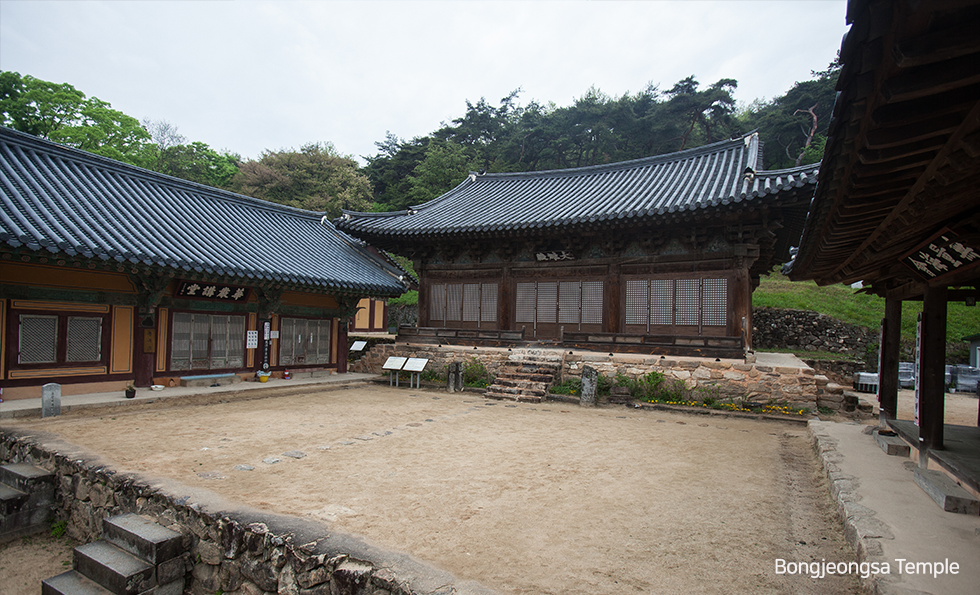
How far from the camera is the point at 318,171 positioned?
113 ft

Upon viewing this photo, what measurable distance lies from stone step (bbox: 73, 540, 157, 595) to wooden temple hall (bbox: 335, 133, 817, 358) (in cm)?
1064

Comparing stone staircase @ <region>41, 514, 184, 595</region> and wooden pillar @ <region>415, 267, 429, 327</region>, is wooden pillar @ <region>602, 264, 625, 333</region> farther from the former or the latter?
stone staircase @ <region>41, 514, 184, 595</region>

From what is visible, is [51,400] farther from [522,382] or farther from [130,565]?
[522,382]

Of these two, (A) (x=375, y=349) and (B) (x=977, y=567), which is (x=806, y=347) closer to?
(A) (x=375, y=349)

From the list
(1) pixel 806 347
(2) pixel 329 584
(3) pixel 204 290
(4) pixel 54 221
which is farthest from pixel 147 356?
(1) pixel 806 347

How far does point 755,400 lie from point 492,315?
27.4 ft

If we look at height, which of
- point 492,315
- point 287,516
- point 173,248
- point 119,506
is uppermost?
point 173,248

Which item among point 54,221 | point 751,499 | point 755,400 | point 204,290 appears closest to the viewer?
point 751,499

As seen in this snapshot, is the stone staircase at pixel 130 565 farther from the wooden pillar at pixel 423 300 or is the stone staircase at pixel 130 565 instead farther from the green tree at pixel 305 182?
the green tree at pixel 305 182

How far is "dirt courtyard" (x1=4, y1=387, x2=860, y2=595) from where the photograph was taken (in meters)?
3.78

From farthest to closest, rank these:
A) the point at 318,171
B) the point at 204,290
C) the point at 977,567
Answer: the point at 318,171 → the point at 204,290 → the point at 977,567

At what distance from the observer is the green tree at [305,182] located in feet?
106

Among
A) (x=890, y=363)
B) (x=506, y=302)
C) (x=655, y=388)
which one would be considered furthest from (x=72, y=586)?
(x=506, y=302)

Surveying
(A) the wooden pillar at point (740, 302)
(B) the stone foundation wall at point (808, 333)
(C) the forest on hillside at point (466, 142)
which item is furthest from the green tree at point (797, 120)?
(A) the wooden pillar at point (740, 302)
